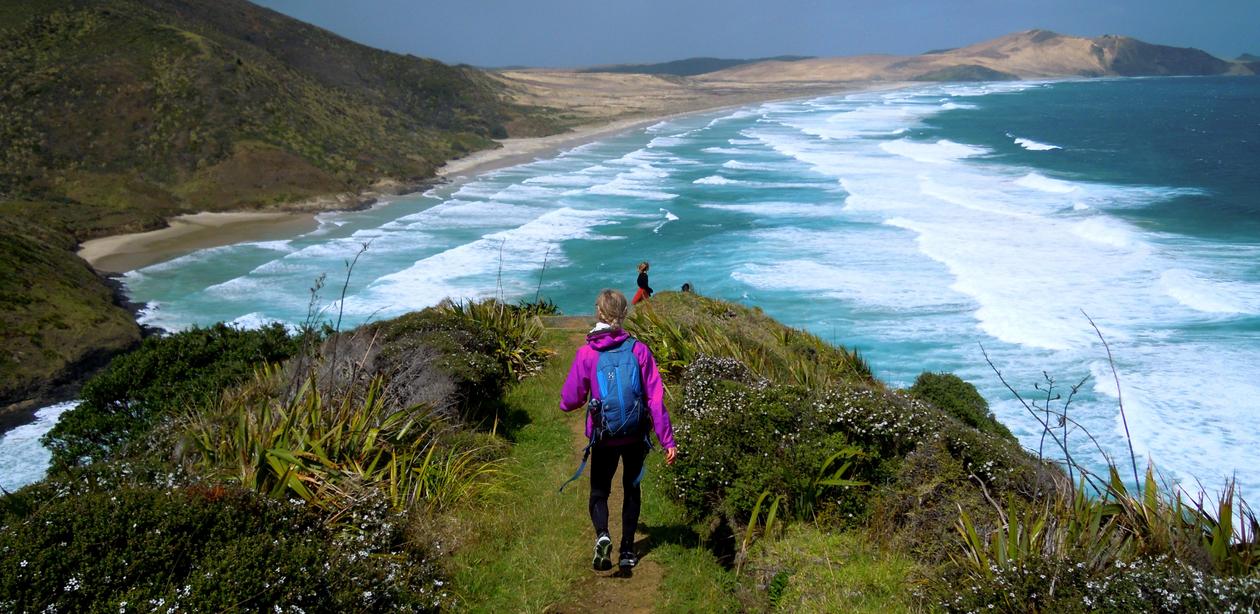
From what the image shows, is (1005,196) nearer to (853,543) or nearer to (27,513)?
(853,543)

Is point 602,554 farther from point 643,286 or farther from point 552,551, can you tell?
point 643,286

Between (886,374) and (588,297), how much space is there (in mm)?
10972

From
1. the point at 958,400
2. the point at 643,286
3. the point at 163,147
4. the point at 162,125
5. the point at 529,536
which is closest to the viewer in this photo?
the point at 529,536

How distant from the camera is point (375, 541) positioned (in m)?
4.87

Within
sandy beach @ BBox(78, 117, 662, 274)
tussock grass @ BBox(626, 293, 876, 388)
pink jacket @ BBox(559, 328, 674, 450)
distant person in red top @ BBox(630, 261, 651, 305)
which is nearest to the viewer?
pink jacket @ BBox(559, 328, 674, 450)

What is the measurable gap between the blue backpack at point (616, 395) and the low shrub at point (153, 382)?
651 cm

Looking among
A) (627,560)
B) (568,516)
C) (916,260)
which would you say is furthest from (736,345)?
(916,260)

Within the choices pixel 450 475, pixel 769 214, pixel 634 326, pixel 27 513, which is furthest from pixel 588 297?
pixel 27 513

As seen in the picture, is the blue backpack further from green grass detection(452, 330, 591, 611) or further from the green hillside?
the green hillside

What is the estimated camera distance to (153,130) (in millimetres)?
49188

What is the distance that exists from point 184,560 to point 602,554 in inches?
85.8

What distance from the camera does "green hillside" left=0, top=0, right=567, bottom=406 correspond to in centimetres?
4041

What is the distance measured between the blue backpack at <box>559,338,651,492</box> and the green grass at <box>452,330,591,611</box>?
915mm

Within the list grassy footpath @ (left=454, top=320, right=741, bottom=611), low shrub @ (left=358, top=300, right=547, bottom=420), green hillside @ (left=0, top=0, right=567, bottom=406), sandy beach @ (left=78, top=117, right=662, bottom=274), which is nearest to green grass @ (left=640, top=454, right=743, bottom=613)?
grassy footpath @ (left=454, top=320, right=741, bottom=611)
